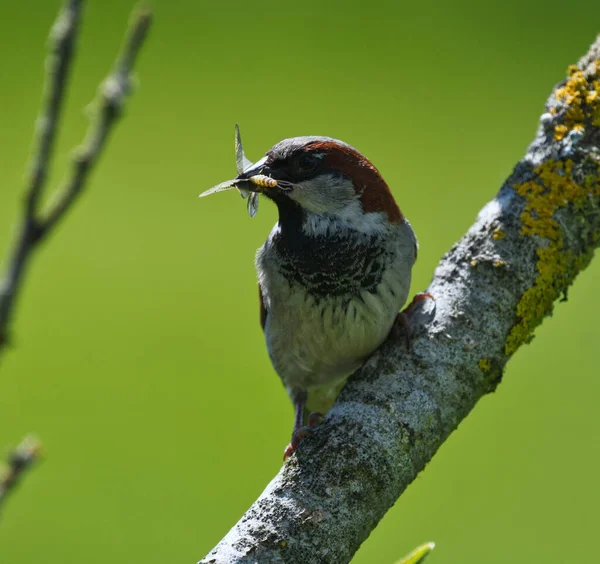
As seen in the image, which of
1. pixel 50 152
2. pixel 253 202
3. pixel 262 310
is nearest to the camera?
pixel 50 152

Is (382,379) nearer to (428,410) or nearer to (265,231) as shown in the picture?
(428,410)

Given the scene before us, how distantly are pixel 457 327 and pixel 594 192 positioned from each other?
16.9 inches

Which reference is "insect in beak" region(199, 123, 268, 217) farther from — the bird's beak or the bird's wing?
the bird's wing

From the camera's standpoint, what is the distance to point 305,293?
1.89 m

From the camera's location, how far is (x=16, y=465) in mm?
459

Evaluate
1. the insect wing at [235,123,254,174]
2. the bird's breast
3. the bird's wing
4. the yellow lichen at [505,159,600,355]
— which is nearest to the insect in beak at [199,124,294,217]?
the insect wing at [235,123,254,174]

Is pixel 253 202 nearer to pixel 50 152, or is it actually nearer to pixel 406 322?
pixel 406 322

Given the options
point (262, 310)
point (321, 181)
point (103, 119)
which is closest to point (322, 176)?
point (321, 181)

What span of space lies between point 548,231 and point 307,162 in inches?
22.2

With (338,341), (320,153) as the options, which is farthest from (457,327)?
(320,153)

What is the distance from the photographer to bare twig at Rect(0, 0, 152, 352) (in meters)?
0.40

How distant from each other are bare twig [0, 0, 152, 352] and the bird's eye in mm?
1362

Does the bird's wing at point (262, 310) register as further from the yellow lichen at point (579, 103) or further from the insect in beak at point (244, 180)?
the yellow lichen at point (579, 103)

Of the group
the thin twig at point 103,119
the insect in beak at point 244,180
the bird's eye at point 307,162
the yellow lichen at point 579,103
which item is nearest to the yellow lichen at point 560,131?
the yellow lichen at point 579,103
